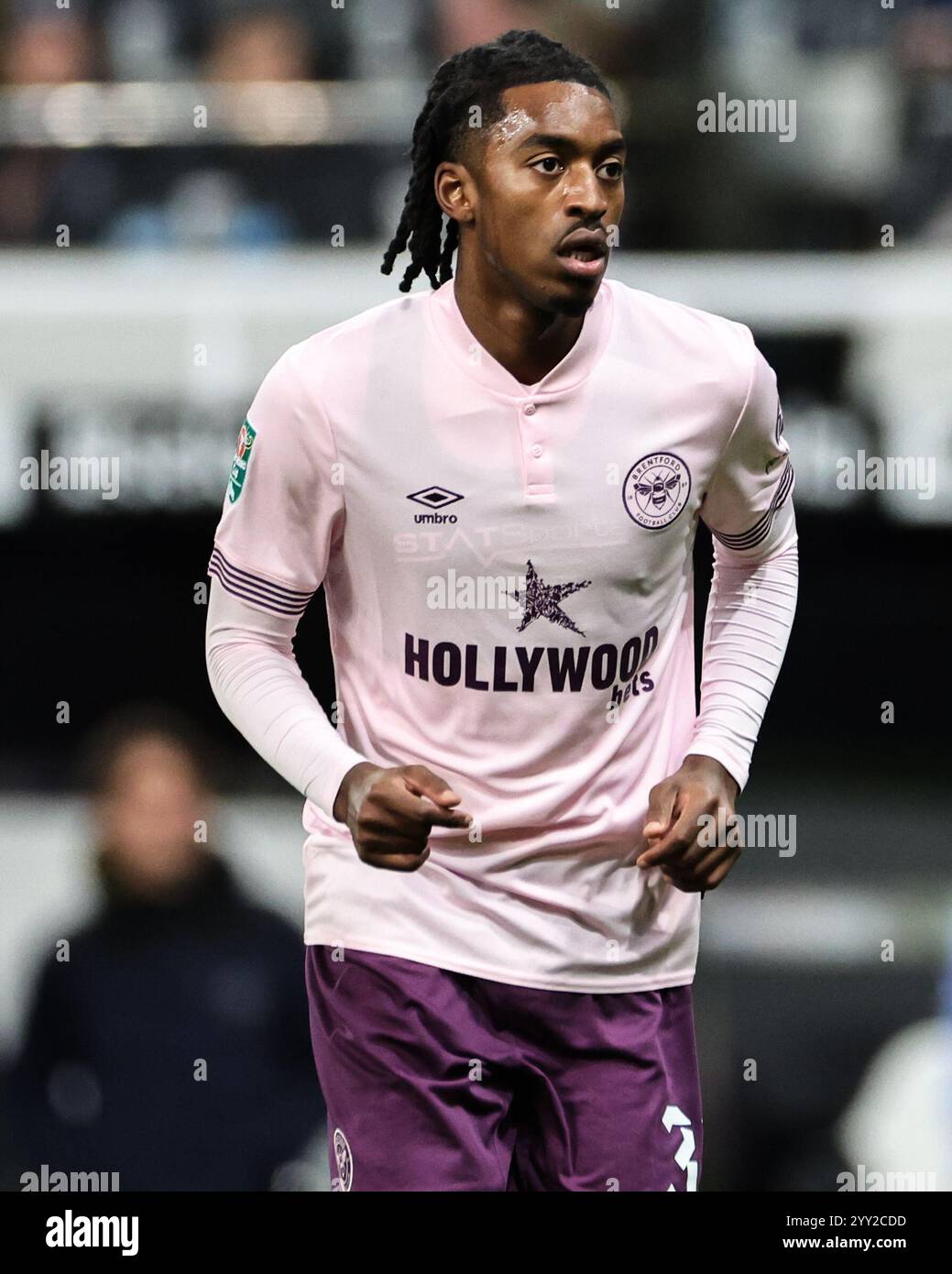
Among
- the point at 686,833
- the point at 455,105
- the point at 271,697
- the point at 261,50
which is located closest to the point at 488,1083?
the point at 686,833

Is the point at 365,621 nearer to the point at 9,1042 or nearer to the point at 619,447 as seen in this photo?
the point at 619,447

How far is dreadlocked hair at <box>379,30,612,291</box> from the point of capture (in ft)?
7.09

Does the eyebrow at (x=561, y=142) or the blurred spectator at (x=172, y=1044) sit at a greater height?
the eyebrow at (x=561, y=142)

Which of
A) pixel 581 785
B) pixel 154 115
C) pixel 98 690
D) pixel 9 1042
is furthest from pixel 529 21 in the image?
pixel 581 785

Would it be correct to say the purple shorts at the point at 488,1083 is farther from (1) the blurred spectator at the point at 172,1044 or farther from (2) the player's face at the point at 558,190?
(1) the blurred spectator at the point at 172,1044

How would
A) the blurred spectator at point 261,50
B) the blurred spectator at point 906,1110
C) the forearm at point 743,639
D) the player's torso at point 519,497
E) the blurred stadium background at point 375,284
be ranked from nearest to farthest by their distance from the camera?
the player's torso at point 519,497 < the forearm at point 743,639 < the blurred spectator at point 906,1110 < the blurred stadium background at point 375,284 < the blurred spectator at point 261,50

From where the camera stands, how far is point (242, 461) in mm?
2211

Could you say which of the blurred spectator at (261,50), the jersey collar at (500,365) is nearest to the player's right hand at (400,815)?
the jersey collar at (500,365)

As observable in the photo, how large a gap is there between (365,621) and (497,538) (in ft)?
0.62

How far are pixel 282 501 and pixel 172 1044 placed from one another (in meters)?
2.01

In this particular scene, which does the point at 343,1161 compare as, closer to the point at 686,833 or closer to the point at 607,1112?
the point at 607,1112

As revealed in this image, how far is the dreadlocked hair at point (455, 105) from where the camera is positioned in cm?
216

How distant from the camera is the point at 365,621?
2221 mm

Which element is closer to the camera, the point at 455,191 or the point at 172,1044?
the point at 455,191
